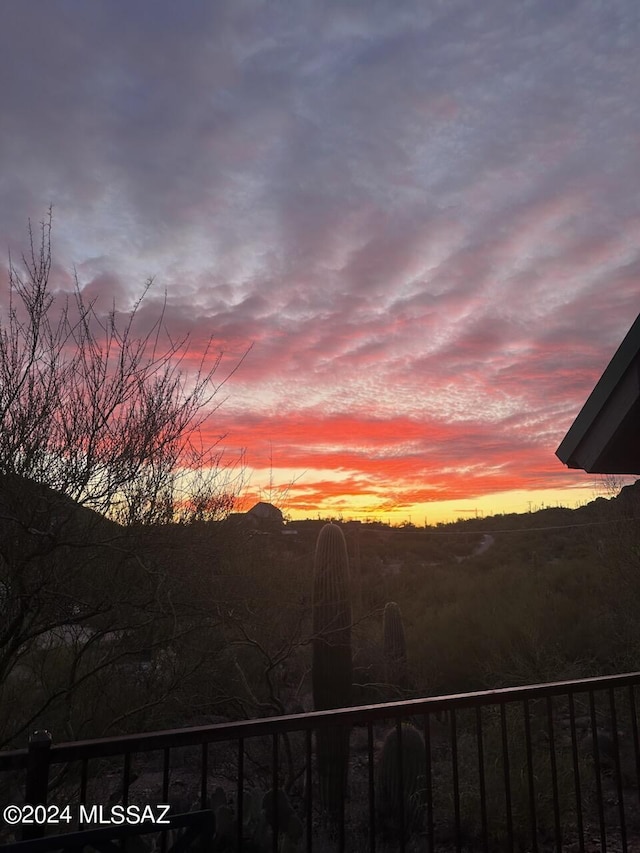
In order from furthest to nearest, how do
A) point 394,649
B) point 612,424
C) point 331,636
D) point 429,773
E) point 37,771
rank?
point 394,649 < point 331,636 < point 612,424 < point 429,773 < point 37,771

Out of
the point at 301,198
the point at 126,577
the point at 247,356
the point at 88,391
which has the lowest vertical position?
the point at 126,577

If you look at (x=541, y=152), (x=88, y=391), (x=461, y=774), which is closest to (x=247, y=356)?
(x=88, y=391)

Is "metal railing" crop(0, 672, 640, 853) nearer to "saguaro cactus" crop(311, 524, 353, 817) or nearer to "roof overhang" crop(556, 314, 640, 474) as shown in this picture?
"saguaro cactus" crop(311, 524, 353, 817)

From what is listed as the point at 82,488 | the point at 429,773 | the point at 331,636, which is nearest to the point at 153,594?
the point at 82,488

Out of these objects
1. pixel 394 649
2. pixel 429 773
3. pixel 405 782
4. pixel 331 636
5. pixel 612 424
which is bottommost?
pixel 405 782

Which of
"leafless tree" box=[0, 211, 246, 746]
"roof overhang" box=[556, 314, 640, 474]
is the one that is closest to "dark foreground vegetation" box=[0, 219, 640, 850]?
"leafless tree" box=[0, 211, 246, 746]

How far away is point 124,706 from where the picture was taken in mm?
8008

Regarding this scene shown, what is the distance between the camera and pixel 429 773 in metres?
3.09

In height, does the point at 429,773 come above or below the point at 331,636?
above

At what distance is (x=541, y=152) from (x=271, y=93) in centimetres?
317

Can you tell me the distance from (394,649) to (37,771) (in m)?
11.4

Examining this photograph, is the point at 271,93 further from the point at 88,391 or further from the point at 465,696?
the point at 465,696

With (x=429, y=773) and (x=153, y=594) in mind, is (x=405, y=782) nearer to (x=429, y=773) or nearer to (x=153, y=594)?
(x=153, y=594)

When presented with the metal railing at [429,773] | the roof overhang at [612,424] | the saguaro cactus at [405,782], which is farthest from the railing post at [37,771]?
the saguaro cactus at [405,782]
